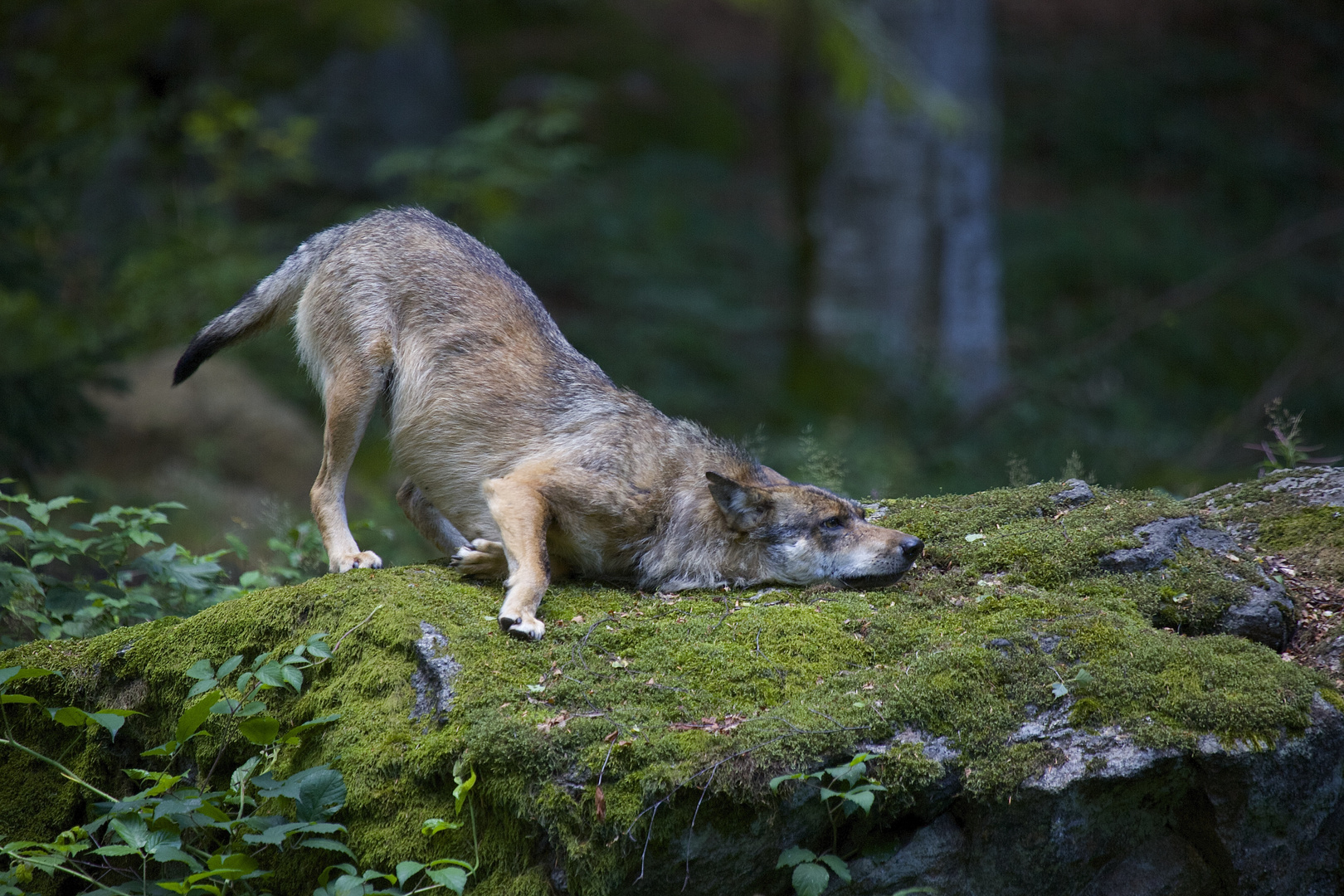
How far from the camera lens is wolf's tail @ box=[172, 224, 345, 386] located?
5.96 meters

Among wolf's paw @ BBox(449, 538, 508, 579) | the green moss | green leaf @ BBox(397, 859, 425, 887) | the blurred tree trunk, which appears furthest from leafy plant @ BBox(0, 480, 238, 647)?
the blurred tree trunk

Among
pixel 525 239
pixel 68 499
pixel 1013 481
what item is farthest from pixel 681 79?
pixel 68 499

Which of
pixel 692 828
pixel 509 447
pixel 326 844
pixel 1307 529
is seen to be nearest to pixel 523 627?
pixel 326 844

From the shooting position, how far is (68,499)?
480cm

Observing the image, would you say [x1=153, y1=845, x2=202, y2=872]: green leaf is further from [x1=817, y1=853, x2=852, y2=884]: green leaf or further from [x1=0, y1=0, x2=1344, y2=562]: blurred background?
[x1=0, y1=0, x2=1344, y2=562]: blurred background

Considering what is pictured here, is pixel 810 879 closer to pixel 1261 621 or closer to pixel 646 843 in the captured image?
pixel 646 843

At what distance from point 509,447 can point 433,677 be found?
1770 mm

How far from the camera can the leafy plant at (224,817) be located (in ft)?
11.1

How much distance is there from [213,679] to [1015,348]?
46.9ft

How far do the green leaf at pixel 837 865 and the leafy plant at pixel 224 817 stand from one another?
45.3 inches

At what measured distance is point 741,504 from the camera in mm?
4973

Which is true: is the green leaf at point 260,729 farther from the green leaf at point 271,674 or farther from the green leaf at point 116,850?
the green leaf at point 116,850

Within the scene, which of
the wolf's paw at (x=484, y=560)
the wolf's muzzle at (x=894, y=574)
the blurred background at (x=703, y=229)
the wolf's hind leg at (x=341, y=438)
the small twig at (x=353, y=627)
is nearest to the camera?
the small twig at (x=353, y=627)

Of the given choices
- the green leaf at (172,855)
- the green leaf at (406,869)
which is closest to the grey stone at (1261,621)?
the green leaf at (406,869)
